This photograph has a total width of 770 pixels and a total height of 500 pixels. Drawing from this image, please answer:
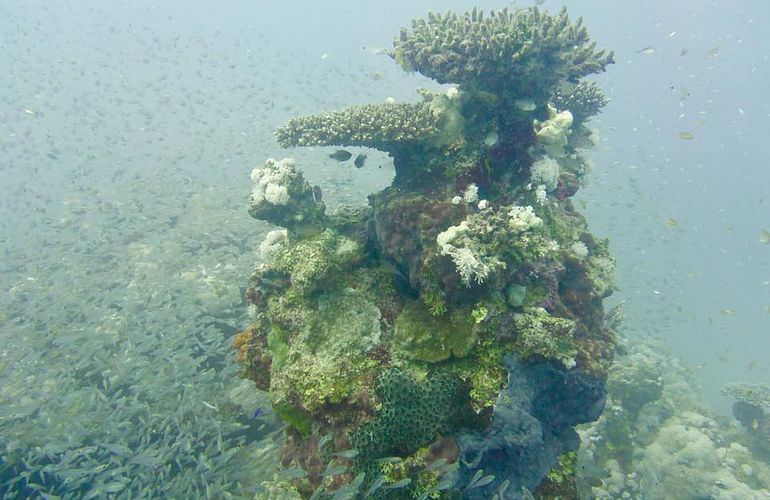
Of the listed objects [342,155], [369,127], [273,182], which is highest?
[369,127]

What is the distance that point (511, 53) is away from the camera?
22.1ft

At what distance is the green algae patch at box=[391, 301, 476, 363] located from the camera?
5.55 metres

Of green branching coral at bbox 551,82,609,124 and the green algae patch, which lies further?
green branching coral at bbox 551,82,609,124

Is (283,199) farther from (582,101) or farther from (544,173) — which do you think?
(582,101)

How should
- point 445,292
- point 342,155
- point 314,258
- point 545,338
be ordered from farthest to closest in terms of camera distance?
point 342,155
point 314,258
point 445,292
point 545,338

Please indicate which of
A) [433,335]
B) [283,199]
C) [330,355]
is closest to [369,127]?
[283,199]

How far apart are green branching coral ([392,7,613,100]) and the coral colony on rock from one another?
3 cm

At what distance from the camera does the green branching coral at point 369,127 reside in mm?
7145

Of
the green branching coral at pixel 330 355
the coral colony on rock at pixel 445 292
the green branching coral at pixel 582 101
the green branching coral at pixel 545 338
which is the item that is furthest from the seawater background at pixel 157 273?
the green branching coral at pixel 582 101

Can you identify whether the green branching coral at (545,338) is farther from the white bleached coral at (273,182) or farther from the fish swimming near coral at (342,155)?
the fish swimming near coral at (342,155)

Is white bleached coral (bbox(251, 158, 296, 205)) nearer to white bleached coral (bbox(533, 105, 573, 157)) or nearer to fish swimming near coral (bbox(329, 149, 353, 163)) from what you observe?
fish swimming near coral (bbox(329, 149, 353, 163))

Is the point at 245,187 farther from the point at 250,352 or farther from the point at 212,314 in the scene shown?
the point at 250,352

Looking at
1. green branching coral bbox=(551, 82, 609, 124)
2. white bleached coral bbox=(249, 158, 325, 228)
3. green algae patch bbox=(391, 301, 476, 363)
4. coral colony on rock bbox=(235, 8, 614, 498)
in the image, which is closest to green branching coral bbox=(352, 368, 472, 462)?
coral colony on rock bbox=(235, 8, 614, 498)

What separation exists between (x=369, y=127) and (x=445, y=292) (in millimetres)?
3047
